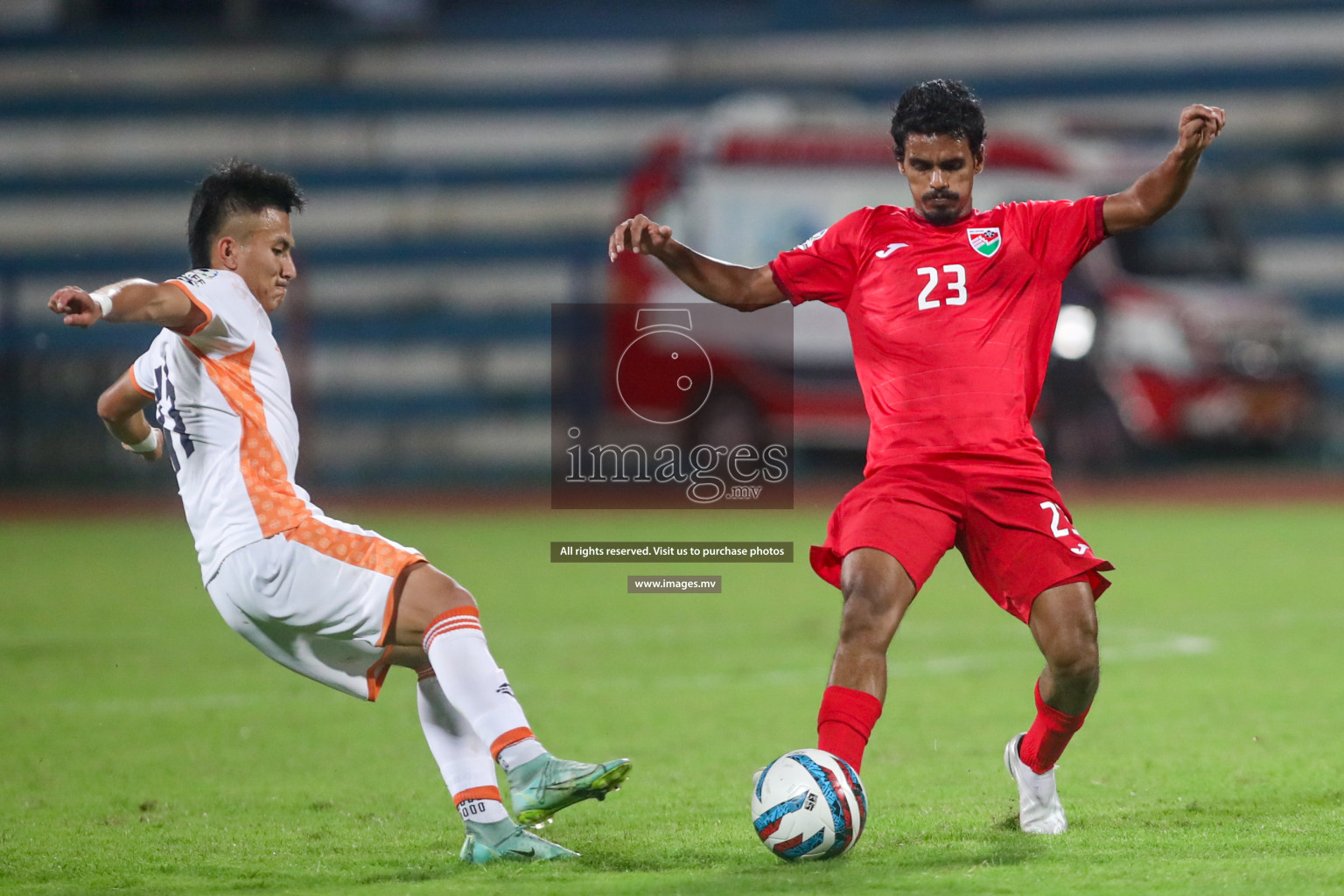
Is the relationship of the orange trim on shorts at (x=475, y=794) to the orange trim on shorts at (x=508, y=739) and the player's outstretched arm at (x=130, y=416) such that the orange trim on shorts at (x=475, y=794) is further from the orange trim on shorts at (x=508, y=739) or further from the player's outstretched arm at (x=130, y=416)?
the player's outstretched arm at (x=130, y=416)

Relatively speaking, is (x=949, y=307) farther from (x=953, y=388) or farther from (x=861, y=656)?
(x=861, y=656)

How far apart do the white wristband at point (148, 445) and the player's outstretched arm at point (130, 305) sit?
75cm

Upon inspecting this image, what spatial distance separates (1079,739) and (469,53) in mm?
19384

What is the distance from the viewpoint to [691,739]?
6426 millimetres

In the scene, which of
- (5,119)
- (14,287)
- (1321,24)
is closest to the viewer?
(14,287)

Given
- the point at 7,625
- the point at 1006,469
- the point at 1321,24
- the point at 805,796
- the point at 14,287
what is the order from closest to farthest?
the point at 805,796 < the point at 1006,469 < the point at 7,625 < the point at 14,287 < the point at 1321,24

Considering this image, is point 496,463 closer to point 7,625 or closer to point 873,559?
point 7,625

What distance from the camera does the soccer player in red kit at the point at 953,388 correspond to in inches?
178

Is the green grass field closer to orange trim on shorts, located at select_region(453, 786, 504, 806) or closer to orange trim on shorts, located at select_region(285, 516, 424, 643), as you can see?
orange trim on shorts, located at select_region(453, 786, 504, 806)

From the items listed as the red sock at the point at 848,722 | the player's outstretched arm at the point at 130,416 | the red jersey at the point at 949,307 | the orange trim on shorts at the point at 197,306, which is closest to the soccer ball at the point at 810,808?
the red sock at the point at 848,722

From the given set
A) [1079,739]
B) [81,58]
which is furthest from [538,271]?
[1079,739]

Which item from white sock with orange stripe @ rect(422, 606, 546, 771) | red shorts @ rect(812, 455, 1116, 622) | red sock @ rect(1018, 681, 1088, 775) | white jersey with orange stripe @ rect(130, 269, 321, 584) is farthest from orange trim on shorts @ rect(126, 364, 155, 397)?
red sock @ rect(1018, 681, 1088, 775)

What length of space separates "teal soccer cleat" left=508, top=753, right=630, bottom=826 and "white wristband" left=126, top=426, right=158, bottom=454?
1517 mm

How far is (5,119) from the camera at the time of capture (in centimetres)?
2373
